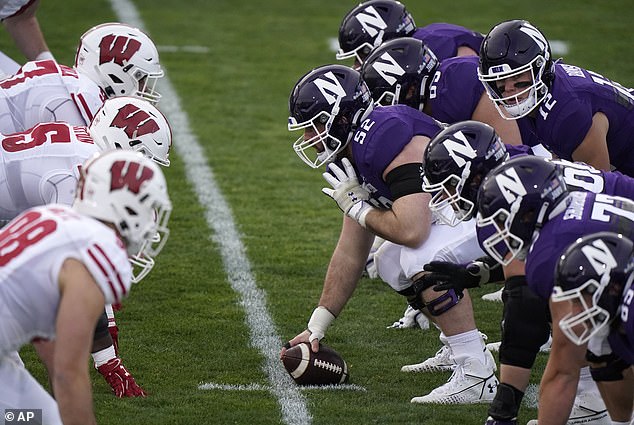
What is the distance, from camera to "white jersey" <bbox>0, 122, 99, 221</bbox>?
445cm

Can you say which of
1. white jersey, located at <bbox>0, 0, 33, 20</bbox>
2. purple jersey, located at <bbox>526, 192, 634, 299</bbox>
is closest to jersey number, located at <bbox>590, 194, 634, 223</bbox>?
purple jersey, located at <bbox>526, 192, 634, 299</bbox>

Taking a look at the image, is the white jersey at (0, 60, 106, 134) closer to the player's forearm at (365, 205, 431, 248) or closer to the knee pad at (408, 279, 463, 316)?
the player's forearm at (365, 205, 431, 248)

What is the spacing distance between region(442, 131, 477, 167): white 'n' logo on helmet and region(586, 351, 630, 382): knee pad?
0.84m

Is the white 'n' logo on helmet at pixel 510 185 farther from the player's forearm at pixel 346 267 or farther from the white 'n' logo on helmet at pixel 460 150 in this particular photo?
the player's forearm at pixel 346 267

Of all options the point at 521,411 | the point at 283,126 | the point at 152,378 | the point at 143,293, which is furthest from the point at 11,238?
the point at 283,126

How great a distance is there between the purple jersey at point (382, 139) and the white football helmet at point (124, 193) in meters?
1.34

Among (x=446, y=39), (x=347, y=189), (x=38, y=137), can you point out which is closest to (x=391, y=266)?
(x=347, y=189)

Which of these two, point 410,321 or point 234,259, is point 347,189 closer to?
point 410,321

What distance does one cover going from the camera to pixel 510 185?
3.66m

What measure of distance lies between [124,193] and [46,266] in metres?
0.33

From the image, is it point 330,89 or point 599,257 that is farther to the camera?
point 330,89

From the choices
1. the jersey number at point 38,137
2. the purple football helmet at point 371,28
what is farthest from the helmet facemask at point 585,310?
the purple football helmet at point 371,28

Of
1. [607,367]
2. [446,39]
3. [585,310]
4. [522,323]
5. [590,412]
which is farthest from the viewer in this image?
[446,39]

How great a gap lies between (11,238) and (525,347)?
1851 mm
